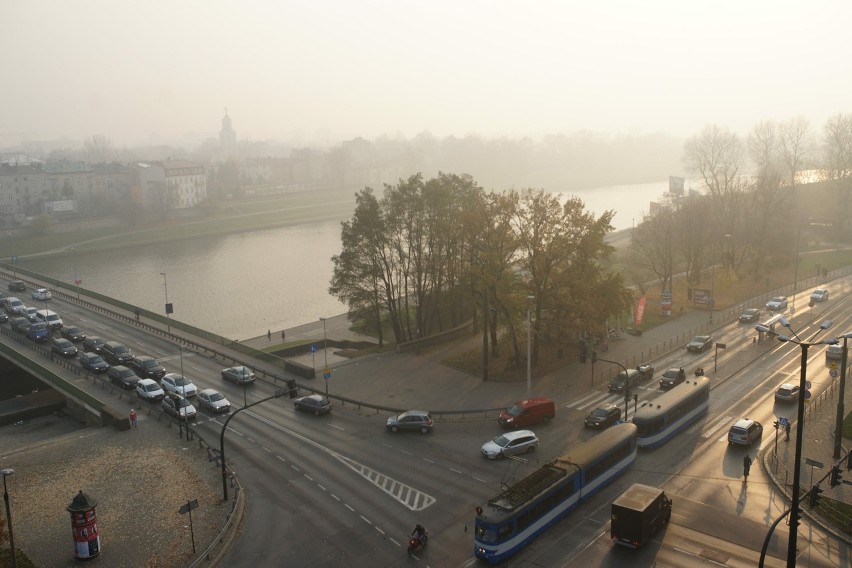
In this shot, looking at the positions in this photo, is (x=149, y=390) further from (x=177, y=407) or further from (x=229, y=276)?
(x=229, y=276)

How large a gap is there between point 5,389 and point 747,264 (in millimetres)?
70669

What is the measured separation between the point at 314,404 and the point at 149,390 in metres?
10.1

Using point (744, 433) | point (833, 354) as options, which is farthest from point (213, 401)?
point (833, 354)

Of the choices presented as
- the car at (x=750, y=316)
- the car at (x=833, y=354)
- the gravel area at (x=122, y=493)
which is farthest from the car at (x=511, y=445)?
the car at (x=750, y=316)

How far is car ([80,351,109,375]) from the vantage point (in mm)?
44406

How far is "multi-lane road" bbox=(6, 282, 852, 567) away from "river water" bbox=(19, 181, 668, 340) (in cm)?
2930

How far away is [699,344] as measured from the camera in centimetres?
4656

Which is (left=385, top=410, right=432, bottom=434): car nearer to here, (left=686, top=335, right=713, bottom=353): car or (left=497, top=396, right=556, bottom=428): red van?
(left=497, top=396, right=556, bottom=428): red van

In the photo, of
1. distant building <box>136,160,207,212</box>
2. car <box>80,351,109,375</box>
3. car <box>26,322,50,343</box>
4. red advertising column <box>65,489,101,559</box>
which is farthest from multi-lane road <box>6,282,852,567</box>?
distant building <box>136,160,207,212</box>

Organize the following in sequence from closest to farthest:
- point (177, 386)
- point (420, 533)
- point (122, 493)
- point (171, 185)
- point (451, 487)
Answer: point (420, 533), point (451, 487), point (122, 493), point (177, 386), point (171, 185)

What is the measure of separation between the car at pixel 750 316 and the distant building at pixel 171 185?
109 meters

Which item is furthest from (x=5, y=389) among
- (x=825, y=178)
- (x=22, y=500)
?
(x=825, y=178)

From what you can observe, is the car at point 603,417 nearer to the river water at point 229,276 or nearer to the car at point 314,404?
the car at point 314,404

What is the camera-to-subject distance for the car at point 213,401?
36.9 meters
